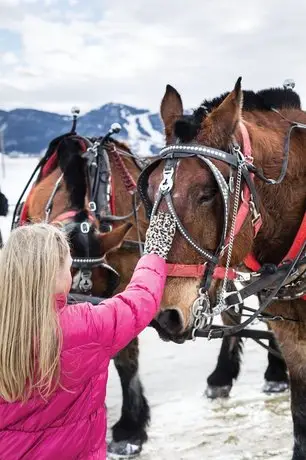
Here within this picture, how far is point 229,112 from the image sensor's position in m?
2.28

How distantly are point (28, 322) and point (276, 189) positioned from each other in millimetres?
1368

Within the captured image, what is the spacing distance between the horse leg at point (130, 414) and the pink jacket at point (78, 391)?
200 cm

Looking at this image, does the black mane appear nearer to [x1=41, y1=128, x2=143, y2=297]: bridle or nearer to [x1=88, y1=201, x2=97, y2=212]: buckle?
[x1=41, y1=128, x2=143, y2=297]: bridle

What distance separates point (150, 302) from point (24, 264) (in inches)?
18.8

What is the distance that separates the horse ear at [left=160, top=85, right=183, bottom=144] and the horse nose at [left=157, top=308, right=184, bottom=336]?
0.81m

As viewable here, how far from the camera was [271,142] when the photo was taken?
2.57 meters

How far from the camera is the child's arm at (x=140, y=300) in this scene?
1829 mm

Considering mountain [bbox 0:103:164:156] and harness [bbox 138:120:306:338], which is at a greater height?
mountain [bbox 0:103:164:156]

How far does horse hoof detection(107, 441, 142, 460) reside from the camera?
Result: 12.5 ft

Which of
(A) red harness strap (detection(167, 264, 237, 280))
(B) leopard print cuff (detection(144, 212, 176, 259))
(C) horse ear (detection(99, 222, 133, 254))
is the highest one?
(B) leopard print cuff (detection(144, 212, 176, 259))

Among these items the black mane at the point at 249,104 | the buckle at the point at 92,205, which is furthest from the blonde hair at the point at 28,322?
the buckle at the point at 92,205

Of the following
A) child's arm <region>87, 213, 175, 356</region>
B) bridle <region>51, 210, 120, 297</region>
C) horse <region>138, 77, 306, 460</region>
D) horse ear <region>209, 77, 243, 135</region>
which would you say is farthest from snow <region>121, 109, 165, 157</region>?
child's arm <region>87, 213, 175, 356</region>

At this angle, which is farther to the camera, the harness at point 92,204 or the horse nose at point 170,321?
the harness at point 92,204

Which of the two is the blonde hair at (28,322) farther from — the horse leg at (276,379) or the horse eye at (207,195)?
the horse leg at (276,379)
